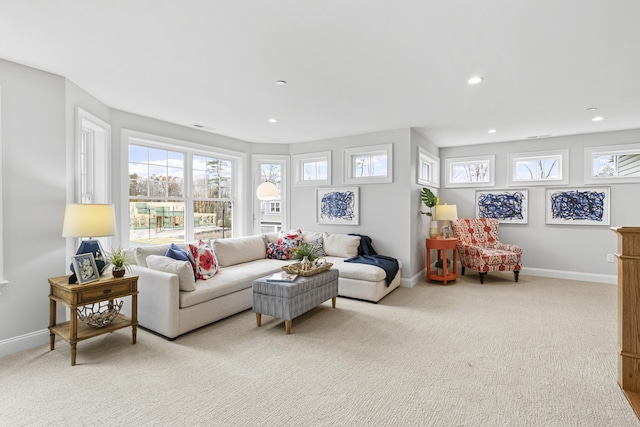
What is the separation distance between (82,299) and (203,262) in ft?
4.10

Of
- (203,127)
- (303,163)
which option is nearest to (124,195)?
(203,127)

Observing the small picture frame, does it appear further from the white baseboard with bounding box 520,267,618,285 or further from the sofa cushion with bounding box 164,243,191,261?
the white baseboard with bounding box 520,267,618,285

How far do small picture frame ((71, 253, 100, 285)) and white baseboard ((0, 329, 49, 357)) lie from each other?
78cm

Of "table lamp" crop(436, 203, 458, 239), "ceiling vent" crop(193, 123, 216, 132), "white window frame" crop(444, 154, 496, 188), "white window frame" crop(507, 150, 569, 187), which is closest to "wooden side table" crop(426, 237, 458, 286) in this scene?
"table lamp" crop(436, 203, 458, 239)

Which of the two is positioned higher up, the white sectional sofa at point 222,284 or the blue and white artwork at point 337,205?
the blue and white artwork at point 337,205

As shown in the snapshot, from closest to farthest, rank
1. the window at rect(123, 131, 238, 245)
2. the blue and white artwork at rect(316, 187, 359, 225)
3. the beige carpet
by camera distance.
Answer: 1. the beige carpet
2. the window at rect(123, 131, 238, 245)
3. the blue and white artwork at rect(316, 187, 359, 225)

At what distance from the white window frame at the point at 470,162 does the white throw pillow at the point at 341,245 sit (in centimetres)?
262

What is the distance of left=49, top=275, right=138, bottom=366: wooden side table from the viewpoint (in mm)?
2514

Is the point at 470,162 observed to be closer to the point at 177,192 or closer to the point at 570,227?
the point at 570,227

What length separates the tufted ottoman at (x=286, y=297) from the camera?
3.12 meters

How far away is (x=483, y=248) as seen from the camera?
559cm

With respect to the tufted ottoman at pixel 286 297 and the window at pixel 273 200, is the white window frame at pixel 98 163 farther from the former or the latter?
the window at pixel 273 200

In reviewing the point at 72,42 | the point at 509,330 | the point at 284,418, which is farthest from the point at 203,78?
the point at 509,330

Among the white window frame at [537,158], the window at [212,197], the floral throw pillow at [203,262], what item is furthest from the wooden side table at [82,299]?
the white window frame at [537,158]
